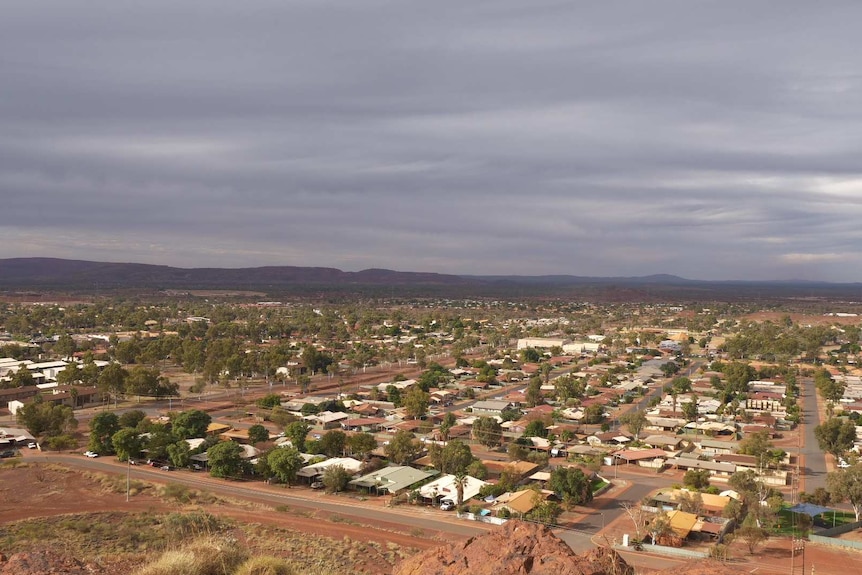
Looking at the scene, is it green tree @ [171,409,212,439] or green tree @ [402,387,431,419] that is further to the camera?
green tree @ [402,387,431,419]

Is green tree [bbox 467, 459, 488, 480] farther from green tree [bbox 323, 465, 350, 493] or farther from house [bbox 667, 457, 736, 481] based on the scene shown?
house [bbox 667, 457, 736, 481]

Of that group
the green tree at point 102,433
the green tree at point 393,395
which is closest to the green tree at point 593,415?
the green tree at point 393,395

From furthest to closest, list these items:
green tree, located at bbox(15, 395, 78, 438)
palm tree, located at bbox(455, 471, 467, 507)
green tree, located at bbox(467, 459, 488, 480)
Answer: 1. green tree, located at bbox(15, 395, 78, 438)
2. green tree, located at bbox(467, 459, 488, 480)
3. palm tree, located at bbox(455, 471, 467, 507)

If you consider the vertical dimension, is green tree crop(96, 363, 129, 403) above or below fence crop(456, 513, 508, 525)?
above

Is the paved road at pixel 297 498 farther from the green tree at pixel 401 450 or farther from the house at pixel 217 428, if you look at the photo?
the house at pixel 217 428

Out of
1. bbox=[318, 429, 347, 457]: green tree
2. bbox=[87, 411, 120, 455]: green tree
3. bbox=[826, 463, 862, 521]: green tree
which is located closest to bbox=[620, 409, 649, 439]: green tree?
bbox=[826, 463, 862, 521]: green tree

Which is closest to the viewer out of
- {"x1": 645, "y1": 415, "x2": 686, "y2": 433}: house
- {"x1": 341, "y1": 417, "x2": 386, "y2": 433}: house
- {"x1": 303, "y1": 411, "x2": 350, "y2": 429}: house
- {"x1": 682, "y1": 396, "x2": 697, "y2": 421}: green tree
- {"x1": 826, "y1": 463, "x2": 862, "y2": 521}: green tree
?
{"x1": 826, "y1": 463, "x2": 862, "y2": 521}: green tree

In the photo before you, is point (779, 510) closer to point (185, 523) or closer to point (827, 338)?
point (185, 523)
